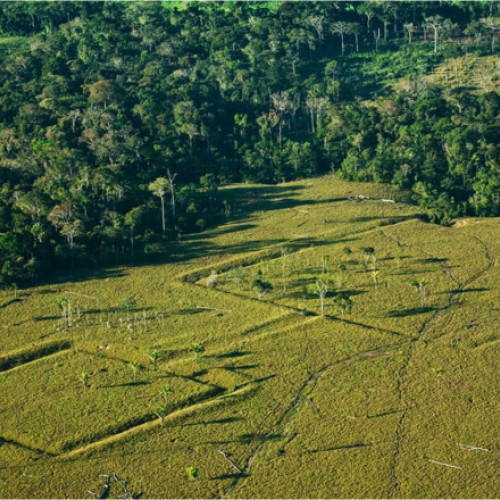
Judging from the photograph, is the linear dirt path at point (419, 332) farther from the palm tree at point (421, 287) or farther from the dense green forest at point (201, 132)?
the dense green forest at point (201, 132)

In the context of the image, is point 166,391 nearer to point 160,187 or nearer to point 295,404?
point 295,404

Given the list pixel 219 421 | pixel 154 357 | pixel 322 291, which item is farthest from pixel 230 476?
pixel 322 291

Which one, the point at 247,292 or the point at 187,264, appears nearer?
the point at 247,292

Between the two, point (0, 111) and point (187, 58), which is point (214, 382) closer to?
point (0, 111)

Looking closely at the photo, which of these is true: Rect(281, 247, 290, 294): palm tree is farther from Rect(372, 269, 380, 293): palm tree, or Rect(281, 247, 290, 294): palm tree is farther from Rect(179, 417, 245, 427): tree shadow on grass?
Rect(179, 417, 245, 427): tree shadow on grass

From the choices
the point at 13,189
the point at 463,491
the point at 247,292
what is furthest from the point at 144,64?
the point at 463,491

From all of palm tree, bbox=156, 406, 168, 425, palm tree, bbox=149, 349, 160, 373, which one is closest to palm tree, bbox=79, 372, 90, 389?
palm tree, bbox=149, 349, 160, 373

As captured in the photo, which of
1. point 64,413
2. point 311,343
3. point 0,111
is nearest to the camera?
point 64,413

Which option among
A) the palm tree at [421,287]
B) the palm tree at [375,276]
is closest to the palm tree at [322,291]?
the palm tree at [375,276]
